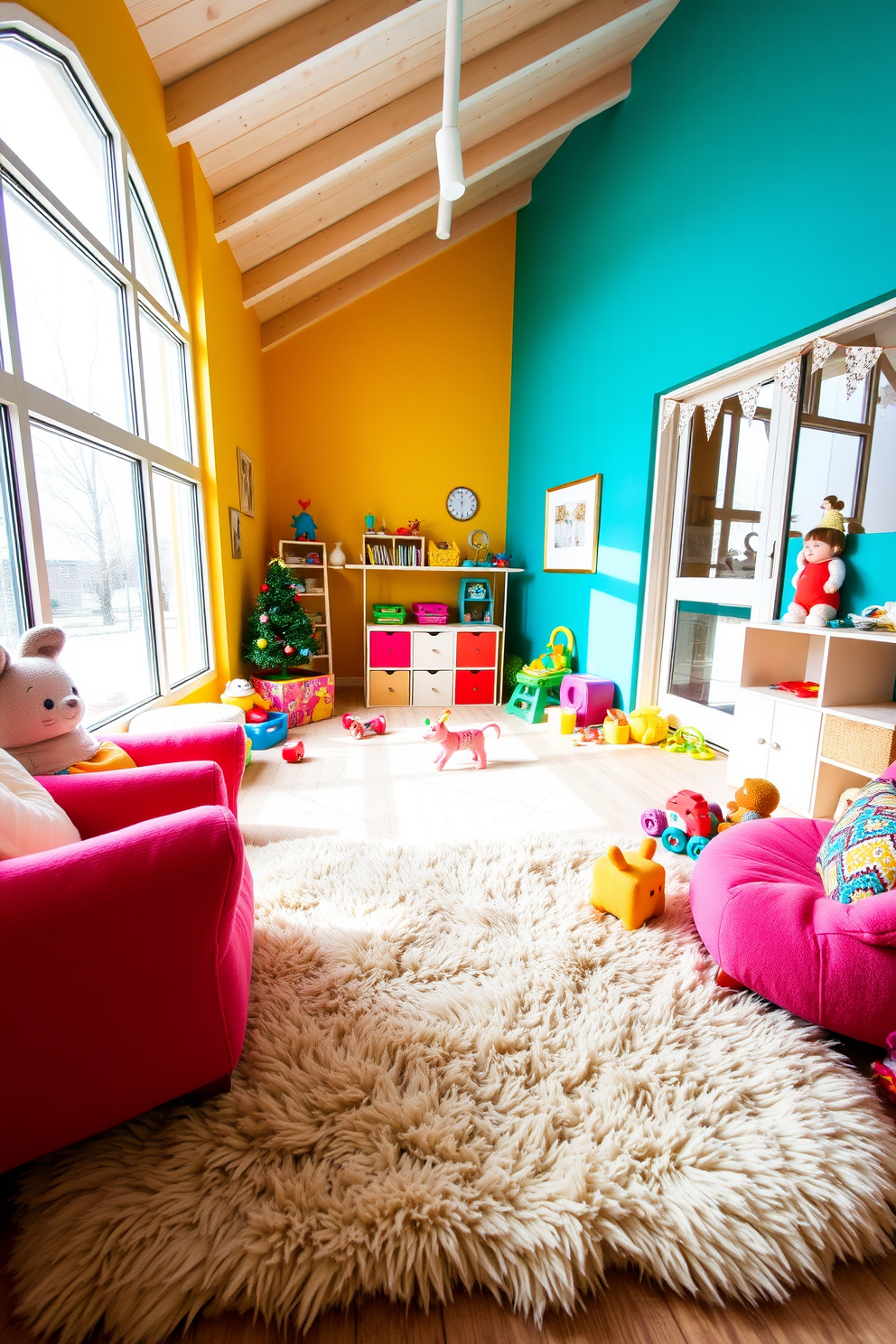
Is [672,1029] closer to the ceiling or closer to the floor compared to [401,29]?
closer to the floor

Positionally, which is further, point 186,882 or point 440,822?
point 440,822

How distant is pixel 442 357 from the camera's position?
5082 millimetres

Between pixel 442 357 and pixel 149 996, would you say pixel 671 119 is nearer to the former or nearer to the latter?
pixel 442 357

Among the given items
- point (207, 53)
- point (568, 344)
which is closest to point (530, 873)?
point (207, 53)

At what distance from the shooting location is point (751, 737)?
264cm

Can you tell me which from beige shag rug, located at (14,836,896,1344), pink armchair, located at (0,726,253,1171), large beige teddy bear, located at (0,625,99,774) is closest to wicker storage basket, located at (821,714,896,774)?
beige shag rug, located at (14,836,896,1344)

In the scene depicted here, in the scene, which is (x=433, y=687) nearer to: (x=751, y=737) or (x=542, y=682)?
(x=542, y=682)

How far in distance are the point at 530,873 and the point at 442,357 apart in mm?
4640

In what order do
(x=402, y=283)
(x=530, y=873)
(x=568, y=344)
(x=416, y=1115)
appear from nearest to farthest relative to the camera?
(x=416, y=1115), (x=530, y=873), (x=568, y=344), (x=402, y=283)

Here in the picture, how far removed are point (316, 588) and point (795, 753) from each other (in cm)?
361

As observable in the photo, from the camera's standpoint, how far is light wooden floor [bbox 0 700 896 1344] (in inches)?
32.6

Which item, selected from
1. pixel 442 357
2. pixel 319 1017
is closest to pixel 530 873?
pixel 319 1017

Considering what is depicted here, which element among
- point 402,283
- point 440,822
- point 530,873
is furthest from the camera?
point 402,283

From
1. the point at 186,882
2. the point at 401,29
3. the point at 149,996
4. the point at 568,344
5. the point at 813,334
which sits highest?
the point at 401,29
